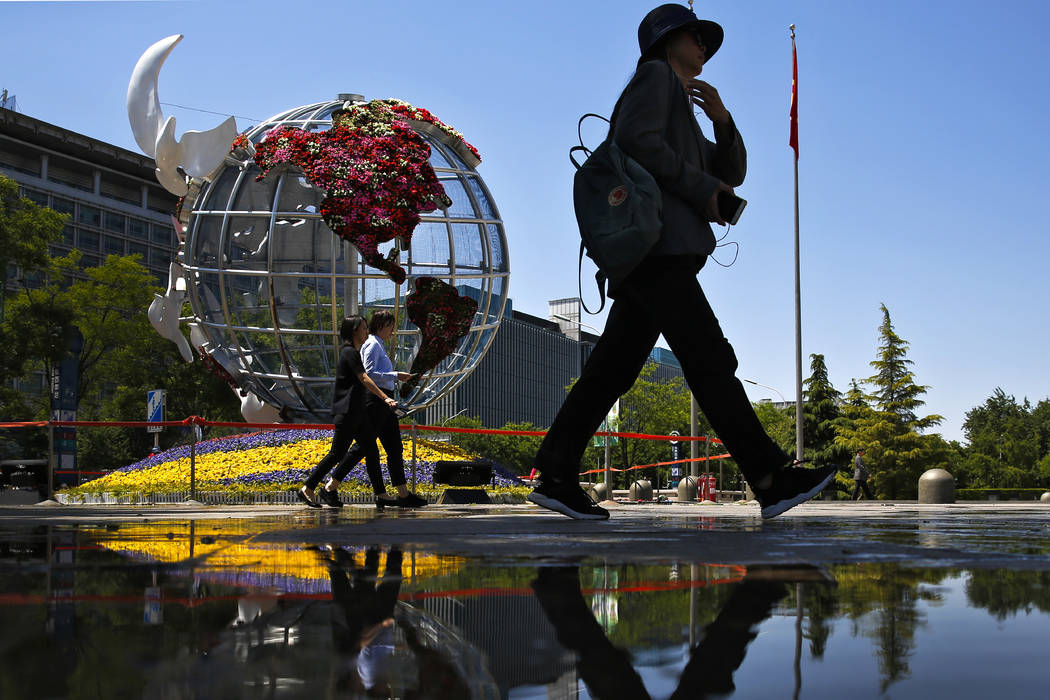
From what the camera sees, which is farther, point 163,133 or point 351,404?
point 163,133

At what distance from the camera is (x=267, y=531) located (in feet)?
14.4

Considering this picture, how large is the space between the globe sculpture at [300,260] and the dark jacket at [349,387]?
7680mm

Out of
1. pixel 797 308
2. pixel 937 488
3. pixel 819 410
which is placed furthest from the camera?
pixel 819 410

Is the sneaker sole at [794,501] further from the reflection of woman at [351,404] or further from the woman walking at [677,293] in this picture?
the reflection of woman at [351,404]

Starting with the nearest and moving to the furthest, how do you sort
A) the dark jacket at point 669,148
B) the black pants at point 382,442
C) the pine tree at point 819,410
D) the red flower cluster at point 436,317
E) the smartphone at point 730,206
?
the dark jacket at point 669,148 → the smartphone at point 730,206 → the black pants at point 382,442 → the red flower cluster at point 436,317 → the pine tree at point 819,410

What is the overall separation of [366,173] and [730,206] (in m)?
12.1

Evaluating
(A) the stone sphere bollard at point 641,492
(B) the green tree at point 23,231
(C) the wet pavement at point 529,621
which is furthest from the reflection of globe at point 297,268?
(B) the green tree at point 23,231

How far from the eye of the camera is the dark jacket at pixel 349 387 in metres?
8.66

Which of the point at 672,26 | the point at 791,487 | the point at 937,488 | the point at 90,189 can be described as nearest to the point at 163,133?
the point at 672,26

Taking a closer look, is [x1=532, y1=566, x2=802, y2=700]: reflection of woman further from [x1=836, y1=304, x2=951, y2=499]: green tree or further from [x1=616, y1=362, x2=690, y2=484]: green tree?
[x1=616, y1=362, x2=690, y2=484]: green tree

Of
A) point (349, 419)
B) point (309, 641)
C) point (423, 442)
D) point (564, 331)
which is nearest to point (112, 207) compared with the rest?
point (564, 331)

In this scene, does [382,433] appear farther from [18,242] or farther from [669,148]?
[18,242]

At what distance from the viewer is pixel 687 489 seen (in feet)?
70.4

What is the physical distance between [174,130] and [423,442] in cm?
712
